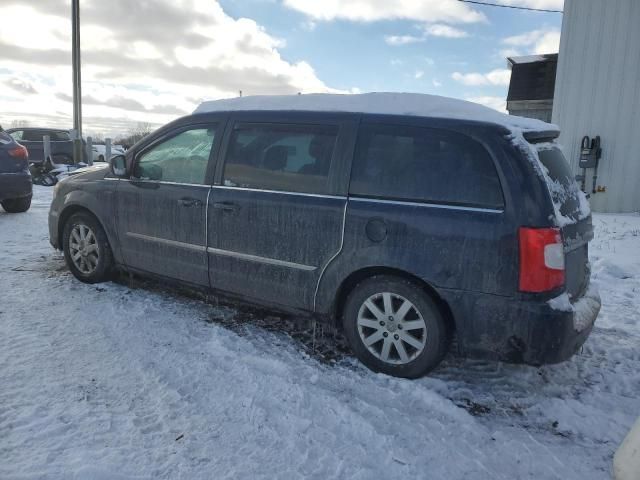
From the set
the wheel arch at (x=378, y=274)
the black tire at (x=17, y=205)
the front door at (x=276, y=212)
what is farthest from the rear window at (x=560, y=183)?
the black tire at (x=17, y=205)

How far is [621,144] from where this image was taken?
34.2 ft

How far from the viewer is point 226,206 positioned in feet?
12.9

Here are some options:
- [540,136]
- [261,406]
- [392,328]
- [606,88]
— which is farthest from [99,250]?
[606,88]

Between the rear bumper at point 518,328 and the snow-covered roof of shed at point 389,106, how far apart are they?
1040mm

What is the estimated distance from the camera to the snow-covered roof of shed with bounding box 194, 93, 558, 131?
128 inches

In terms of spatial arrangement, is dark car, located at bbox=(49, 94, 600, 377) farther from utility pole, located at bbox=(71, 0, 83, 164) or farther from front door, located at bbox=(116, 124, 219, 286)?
utility pole, located at bbox=(71, 0, 83, 164)

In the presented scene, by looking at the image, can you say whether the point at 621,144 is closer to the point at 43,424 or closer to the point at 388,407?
the point at 388,407

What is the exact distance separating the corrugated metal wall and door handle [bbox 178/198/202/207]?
9429 mm

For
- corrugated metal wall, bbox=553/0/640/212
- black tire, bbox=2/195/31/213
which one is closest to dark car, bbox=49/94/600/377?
black tire, bbox=2/195/31/213

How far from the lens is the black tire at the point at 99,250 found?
479cm

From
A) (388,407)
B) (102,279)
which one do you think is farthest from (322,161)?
(102,279)

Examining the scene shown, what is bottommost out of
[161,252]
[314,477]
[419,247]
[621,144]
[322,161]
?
[314,477]

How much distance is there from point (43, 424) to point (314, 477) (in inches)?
55.3

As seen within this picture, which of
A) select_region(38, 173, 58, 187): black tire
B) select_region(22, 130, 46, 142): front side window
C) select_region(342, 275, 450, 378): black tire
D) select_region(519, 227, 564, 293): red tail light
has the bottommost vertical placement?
select_region(342, 275, 450, 378): black tire
